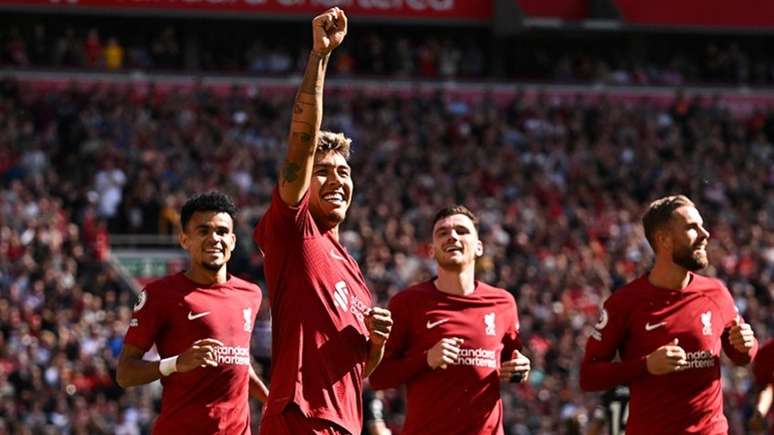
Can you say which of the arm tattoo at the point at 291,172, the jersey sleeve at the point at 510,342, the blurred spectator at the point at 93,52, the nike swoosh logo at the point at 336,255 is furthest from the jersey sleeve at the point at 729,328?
the blurred spectator at the point at 93,52

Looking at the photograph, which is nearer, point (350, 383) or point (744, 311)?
point (350, 383)

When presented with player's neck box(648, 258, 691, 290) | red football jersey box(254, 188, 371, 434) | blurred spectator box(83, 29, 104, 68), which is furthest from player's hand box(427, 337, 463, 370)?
blurred spectator box(83, 29, 104, 68)

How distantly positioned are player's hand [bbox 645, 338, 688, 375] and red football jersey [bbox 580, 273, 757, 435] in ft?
0.42

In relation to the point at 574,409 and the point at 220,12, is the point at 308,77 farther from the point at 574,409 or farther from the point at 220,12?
the point at 220,12

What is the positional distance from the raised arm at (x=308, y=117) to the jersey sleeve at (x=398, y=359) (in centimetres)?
253

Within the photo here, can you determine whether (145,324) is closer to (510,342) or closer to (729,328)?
(510,342)

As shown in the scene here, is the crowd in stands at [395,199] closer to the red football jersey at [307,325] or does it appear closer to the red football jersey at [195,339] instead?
the red football jersey at [195,339]

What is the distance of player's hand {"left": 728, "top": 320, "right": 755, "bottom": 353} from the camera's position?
844 cm

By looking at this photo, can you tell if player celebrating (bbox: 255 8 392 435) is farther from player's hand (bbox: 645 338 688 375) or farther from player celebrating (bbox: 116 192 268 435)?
player's hand (bbox: 645 338 688 375)

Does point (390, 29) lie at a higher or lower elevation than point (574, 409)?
higher

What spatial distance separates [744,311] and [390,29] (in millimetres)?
15145

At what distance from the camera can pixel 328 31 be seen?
6.66m

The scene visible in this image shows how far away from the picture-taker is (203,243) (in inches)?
351

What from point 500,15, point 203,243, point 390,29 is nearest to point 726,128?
point 500,15
